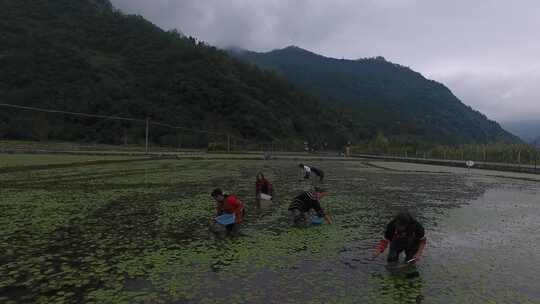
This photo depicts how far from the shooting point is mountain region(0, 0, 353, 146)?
294 feet

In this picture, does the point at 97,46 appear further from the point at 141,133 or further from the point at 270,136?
the point at 270,136

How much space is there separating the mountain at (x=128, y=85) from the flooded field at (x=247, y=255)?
74443mm

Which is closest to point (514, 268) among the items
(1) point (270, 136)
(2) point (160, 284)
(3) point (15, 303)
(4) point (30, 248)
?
(2) point (160, 284)

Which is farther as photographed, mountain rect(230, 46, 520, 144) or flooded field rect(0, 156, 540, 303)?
mountain rect(230, 46, 520, 144)

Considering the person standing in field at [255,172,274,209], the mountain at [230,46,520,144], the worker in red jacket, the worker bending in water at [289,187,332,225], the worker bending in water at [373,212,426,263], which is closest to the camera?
the worker bending in water at [373,212,426,263]

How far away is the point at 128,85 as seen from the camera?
10850cm

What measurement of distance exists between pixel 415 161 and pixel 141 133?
6096 cm

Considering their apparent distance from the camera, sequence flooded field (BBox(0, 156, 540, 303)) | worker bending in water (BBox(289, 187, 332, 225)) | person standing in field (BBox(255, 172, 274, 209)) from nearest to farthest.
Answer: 1. flooded field (BBox(0, 156, 540, 303))
2. worker bending in water (BBox(289, 187, 332, 225))
3. person standing in field (BBox(255, 172, 274, 209))

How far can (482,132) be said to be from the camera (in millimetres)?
175375

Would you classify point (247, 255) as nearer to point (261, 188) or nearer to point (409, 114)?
point (261, 188)

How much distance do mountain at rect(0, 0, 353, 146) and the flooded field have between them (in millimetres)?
74443

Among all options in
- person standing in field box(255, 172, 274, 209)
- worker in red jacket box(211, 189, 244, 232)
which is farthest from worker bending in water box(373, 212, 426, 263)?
person standing in field box(255, 172, 274, 209)

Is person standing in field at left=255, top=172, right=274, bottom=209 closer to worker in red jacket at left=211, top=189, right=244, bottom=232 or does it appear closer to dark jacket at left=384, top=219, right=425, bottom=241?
worker in red jacket at left=211, top=189, right=244, bottom=232

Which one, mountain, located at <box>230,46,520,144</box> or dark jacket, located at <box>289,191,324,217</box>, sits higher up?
mountain, located at <box>230,46,520,144</box>
